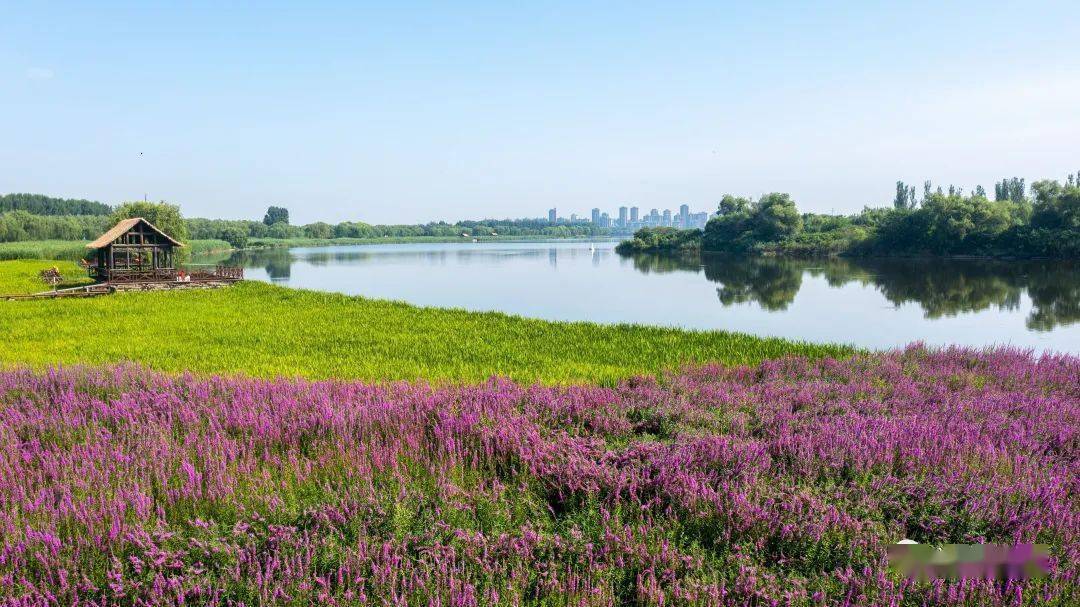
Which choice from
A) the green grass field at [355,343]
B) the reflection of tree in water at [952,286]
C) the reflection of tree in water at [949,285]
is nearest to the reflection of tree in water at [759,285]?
the reflection of tree in water at [949,285]

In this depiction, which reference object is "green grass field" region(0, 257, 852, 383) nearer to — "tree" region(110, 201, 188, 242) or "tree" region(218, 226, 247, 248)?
"tree" region(110, 201, 188, 242)

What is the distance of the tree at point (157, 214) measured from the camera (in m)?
66.7

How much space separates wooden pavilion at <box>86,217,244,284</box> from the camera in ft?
128

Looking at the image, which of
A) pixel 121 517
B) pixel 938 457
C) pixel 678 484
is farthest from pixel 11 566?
pixel 938 457

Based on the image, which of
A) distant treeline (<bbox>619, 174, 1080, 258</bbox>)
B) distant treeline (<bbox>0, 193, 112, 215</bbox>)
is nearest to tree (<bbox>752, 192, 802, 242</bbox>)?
distant treeline (<bbox>619, 174, 1080, 258</bbox>)

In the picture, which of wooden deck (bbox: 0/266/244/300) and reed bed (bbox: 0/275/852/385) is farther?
wooden deck (bbox: 0/266/244/300)

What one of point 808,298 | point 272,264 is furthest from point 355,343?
point 272,264

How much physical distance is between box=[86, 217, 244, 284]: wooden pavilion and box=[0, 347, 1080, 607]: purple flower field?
1510 inches

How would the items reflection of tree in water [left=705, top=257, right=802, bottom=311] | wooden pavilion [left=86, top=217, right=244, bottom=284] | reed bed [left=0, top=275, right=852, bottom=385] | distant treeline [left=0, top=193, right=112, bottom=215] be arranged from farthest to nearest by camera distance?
distant treeline [left=0, top=193, right=112, bottom=215] < wooden pavilion [left=86, top=217, right=244, bottom=284] < reflection of tree in water [left=705, top=257, right=802, bottom=311] < reed bed [left=0, top=275, right=852, bottom=385]

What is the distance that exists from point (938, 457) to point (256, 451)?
5.10m

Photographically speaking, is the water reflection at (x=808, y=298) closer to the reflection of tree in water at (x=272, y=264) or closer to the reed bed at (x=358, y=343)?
the reflection of tree in water at (x=272, y=264)

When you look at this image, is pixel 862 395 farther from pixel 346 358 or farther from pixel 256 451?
pixel 346 358

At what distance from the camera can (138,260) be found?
135 ft

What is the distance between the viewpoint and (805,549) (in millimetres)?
3352
